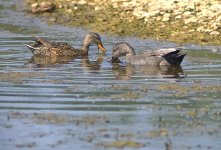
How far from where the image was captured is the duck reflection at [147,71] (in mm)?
15509

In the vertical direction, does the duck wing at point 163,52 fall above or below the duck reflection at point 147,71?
above

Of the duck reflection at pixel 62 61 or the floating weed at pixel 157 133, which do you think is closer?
the floating weed at pixel 157 133

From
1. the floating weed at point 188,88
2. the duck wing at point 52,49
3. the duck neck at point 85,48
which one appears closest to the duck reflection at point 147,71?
the floating weed at point 188,88

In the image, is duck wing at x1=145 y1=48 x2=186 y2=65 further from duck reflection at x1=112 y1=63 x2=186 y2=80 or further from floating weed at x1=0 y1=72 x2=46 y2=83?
floating weed at x1=0 y1=72 x2=46 y2=83

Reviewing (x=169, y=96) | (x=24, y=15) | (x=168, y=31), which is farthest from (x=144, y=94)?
(x=24, y=15)

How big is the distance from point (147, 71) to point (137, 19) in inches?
270

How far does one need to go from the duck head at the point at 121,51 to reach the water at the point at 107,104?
36 cm

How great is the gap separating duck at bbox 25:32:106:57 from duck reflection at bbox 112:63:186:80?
2065 millimetres

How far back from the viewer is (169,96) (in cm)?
1291

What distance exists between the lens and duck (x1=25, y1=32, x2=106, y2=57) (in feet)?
62.8

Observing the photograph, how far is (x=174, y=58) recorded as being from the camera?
1684 cm

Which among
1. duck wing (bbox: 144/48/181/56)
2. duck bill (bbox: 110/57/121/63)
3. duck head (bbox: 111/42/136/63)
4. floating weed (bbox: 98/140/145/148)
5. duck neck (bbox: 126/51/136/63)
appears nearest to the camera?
floating weed (bbox: 98/140/145/148)

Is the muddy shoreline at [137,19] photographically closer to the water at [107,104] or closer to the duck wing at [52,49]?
the water at [107,104]

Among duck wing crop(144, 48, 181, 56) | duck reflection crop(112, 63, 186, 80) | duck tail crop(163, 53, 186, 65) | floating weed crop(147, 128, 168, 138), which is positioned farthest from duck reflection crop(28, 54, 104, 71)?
floating weed crop(147, 128, 168, 138)
